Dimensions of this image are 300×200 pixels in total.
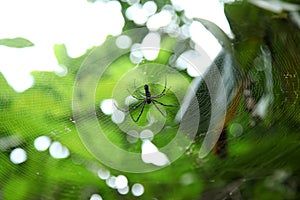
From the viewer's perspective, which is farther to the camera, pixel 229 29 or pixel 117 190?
pixel 117 190

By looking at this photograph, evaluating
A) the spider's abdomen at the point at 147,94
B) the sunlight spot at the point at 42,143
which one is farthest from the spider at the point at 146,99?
the sunlight spot at the point at 42,143

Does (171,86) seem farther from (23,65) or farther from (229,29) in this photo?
(23,65)

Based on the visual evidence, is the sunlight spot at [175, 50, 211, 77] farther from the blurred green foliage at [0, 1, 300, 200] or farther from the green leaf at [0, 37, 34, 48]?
the green leaf at [0, 37, 34, 48]

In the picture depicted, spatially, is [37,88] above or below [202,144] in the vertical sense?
above

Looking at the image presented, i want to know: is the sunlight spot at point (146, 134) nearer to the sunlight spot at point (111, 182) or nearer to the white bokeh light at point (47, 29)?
the sunlight spot at point (111, 182)

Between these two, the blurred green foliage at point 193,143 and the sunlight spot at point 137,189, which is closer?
the blurred green foliage at point 193,143

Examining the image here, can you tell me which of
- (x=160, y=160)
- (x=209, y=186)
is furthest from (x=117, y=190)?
(x=209, y=186)

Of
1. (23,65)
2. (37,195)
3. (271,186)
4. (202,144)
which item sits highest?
(23,65)
